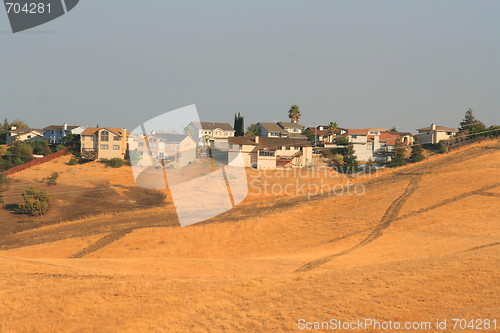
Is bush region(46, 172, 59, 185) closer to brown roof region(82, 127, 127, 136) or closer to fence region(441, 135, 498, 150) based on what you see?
brown roof region(82, 127, 127, 136)

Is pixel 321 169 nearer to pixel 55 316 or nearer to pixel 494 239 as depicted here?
pixel 494 239

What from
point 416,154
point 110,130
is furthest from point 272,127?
point 110,130

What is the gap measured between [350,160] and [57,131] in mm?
81771

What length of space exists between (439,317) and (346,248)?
23524 millimetres

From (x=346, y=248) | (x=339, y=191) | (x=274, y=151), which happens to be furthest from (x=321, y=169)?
(x=346, y=248)

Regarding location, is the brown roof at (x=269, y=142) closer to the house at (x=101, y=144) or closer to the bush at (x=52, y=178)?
the house at (x=101, y=144)

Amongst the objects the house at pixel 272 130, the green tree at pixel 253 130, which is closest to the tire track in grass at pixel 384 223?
the house at pixel 272 130

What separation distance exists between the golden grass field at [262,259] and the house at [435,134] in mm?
36921

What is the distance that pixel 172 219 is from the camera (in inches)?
2507

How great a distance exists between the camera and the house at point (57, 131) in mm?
131250

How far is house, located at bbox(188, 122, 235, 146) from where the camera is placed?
137 meters

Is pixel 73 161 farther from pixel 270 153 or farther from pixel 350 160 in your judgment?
pixel 350 160

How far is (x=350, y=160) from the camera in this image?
101312mm

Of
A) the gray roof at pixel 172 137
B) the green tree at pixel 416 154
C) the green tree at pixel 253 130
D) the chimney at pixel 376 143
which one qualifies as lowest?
the green tree at pixel 416 154
